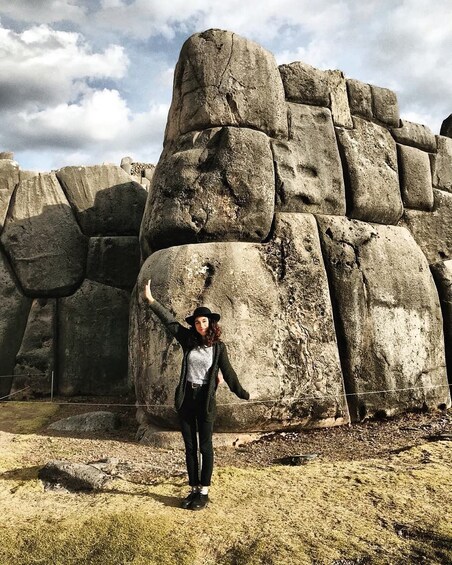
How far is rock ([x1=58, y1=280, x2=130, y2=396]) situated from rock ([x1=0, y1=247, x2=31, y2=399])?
622mm

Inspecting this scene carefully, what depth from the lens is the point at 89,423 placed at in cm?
688

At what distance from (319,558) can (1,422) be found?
5.42 metres

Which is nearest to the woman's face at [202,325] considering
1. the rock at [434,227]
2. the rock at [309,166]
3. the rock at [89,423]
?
the rock at [309,166]

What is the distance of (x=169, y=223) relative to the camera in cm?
659

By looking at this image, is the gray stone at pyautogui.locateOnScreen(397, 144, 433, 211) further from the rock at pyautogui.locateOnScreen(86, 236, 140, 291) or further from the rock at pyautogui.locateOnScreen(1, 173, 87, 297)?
the rock at pyautogui.locateOnScreen(1, 173, 87, 297)

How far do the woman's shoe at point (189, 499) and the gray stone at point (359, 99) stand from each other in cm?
607

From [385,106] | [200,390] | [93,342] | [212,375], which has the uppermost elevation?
[385,106]

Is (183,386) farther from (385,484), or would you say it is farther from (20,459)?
(20,459)

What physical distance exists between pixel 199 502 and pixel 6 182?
724 centimetres

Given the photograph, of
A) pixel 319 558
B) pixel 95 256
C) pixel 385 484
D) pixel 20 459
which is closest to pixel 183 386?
pixel 319 558

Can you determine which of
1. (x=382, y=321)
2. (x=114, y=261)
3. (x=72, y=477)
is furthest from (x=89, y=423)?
(x=382, y=321)

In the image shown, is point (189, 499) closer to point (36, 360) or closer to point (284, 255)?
point (284, 255)

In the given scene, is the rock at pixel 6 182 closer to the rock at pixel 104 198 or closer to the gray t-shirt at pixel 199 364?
the rock at pixel 104 198

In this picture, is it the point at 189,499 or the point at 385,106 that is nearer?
the point at 189,499
